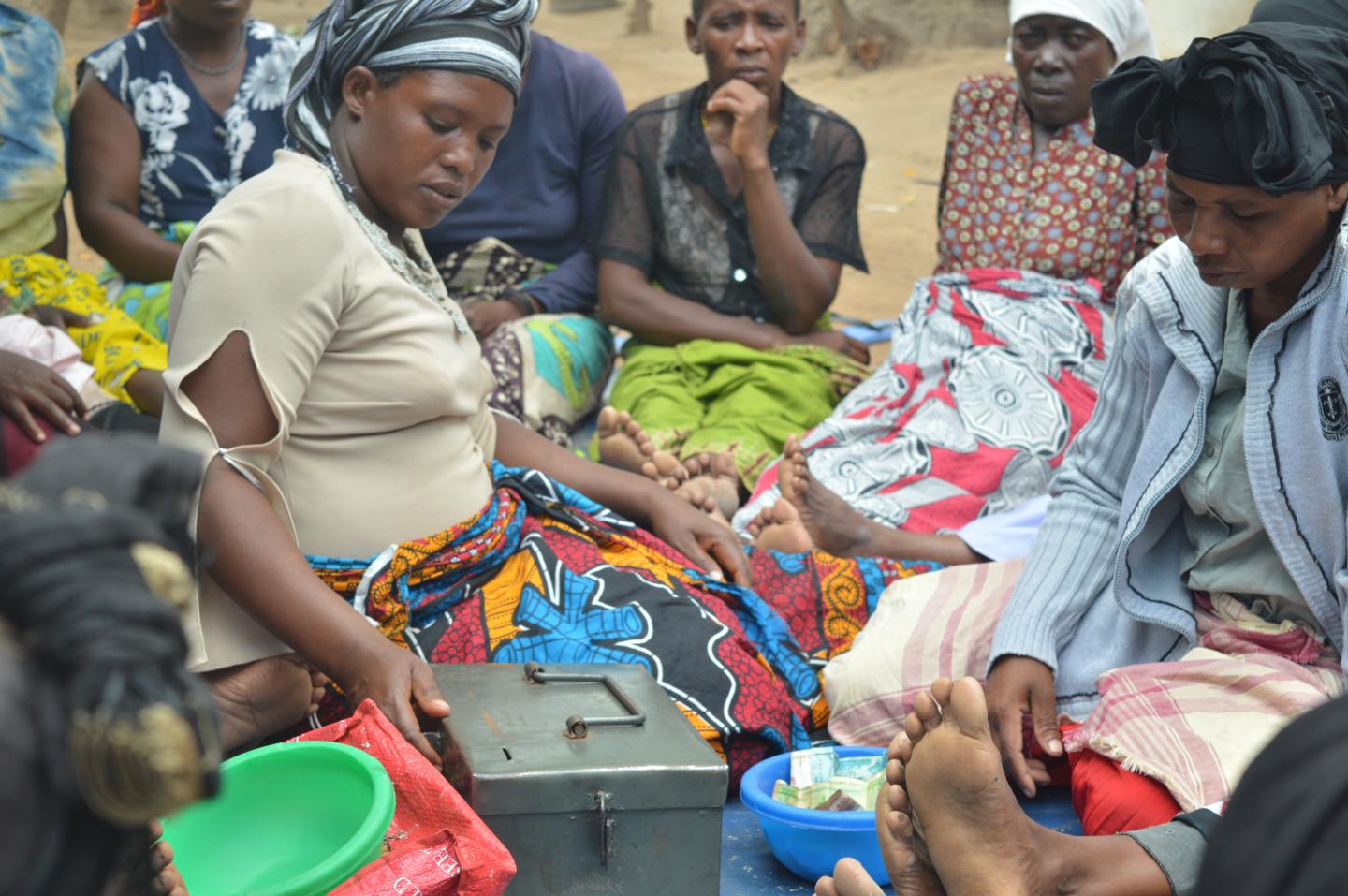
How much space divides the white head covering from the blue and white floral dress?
7.35 ft

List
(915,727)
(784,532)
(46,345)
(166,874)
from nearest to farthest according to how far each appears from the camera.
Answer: (166,874), (915,727), (784,532), (46,345)

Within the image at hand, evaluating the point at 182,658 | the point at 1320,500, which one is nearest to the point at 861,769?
the point at 1320,500

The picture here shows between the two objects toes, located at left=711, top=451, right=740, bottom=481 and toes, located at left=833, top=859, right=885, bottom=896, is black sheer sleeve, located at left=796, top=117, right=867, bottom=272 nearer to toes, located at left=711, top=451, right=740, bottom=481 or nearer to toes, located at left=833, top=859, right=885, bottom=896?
toes, located at left=711, top=451, right=740, bottom=481

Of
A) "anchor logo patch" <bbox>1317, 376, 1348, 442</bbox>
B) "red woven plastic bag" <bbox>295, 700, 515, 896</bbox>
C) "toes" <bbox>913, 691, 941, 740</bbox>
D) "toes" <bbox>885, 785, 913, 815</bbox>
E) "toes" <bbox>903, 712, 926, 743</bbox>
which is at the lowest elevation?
"red woven plastic bag" <bbox>295, 700, 515, 896</bbox>

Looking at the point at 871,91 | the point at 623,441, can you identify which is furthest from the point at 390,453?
the point at 871,91

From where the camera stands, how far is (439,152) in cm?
258

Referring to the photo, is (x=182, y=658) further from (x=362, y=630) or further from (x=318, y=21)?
(x=318, y=21)

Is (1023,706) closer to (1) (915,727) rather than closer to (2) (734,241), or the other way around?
(1) (915,727)

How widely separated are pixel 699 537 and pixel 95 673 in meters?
2.49

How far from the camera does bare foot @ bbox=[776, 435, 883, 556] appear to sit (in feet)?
11.2

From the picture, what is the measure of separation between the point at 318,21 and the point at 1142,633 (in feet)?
6.30

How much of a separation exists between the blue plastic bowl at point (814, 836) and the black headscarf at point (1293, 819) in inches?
60.3

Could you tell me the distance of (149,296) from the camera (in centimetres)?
432

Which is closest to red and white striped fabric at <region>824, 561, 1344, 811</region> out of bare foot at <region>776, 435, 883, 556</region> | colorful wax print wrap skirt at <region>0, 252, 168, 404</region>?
bare foot at <region>776, 435, 883, 556</region>
